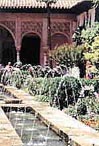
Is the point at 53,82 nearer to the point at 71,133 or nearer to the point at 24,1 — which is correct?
the point at 71,133

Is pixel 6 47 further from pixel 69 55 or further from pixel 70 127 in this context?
pixel 70 127

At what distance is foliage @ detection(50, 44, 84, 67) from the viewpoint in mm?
19328

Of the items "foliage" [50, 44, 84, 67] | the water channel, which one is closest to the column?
"foliage" [50, 44, 84, 67]

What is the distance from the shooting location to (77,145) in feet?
18.7

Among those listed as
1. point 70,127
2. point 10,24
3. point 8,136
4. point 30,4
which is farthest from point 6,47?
point 8,136

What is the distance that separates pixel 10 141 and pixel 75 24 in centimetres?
2147

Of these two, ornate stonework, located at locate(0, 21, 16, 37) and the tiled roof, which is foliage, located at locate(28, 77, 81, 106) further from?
ornate stonework, located at locate(0, 21, 16, 37)

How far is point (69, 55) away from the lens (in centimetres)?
1950

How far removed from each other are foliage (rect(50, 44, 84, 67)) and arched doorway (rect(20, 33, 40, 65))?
7.87 m

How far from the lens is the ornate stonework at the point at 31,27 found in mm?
26922

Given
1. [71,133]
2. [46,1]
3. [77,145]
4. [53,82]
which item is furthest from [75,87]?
[46,1]

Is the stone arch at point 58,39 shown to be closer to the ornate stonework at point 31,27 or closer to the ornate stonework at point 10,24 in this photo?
the ornate stonework at point 31,27

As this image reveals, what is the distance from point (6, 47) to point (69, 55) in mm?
9811

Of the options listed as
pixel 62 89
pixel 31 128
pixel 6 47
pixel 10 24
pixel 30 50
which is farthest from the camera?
pixel 6 47
